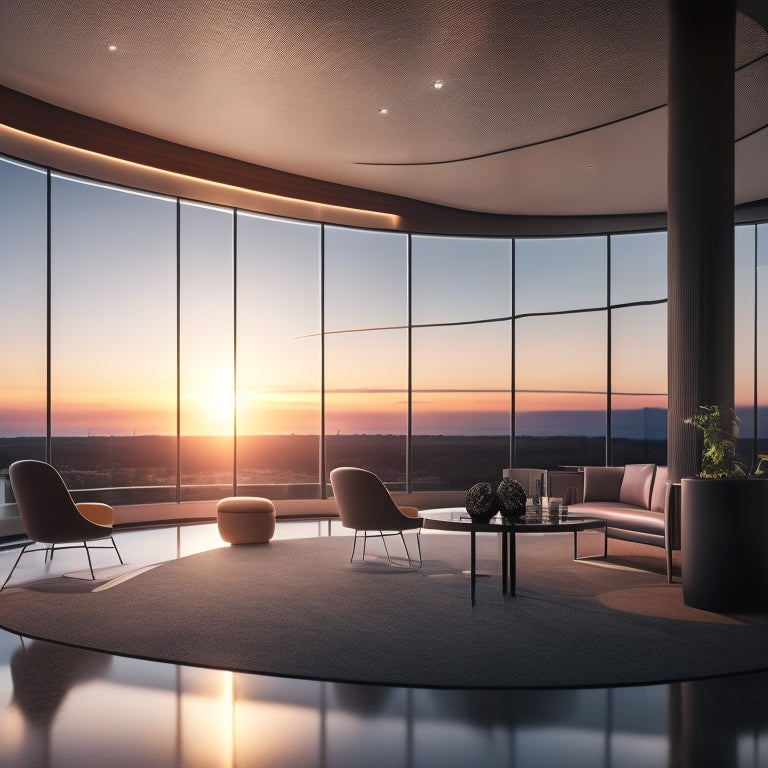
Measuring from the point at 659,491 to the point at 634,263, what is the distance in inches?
217

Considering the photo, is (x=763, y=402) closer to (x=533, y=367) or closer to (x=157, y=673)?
(x=533, y=367)

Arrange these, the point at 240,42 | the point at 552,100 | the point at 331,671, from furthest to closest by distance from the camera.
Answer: the point at 552,100 → the point at 240,42 → the point at 331,671

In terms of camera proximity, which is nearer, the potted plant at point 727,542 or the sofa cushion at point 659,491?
the potted plant at point 727,542

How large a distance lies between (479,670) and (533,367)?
9195mm

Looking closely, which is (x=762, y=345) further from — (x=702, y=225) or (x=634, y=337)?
(x=702, y=225)

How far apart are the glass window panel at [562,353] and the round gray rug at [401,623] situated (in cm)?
568

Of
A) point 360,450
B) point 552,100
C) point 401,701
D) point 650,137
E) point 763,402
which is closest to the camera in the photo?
point 401,701

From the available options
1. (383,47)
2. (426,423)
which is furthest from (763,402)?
(383,47)

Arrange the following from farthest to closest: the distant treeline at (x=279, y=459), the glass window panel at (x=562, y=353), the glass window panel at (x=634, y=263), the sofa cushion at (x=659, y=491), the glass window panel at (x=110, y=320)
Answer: the distant treeline at (x=279, y=459) < the glass window panel at (x=110, y=320) < the glass window panel at (x=562, y=353) < the glass window panel at (x=634, y=263) < the sofa cushion at (x=659, y=491)

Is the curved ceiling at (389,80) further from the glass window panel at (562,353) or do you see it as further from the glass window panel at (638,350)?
the glass window panel at (562,353)

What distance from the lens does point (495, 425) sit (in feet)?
42.9

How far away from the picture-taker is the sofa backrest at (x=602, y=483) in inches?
314

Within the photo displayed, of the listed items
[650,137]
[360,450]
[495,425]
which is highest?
[650,137]

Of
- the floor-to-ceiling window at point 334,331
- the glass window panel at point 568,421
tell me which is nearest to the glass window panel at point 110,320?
the floor-to-ceiling window at point 334,331
